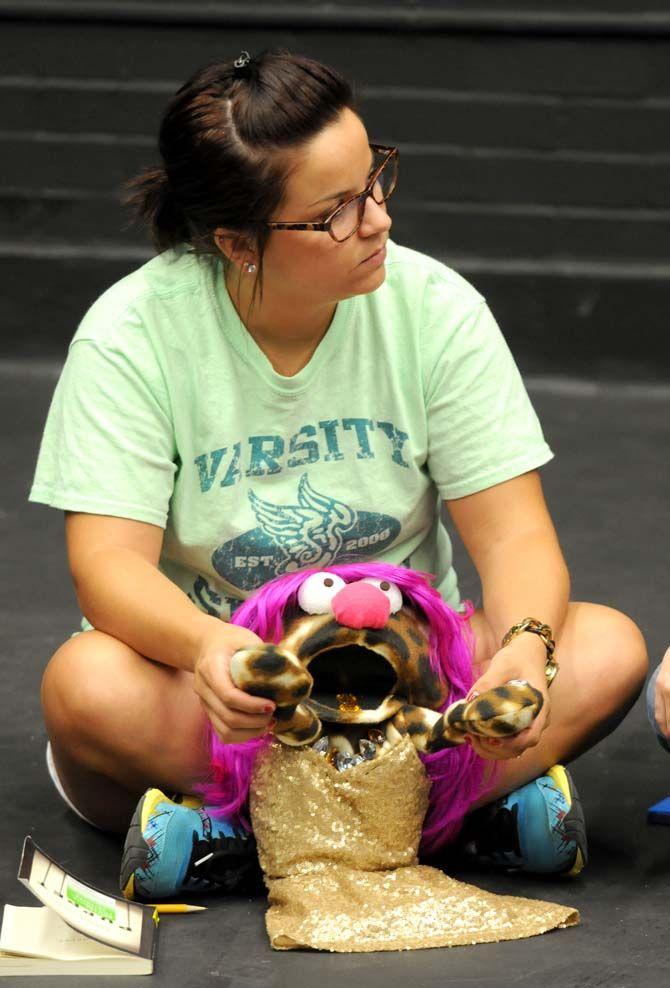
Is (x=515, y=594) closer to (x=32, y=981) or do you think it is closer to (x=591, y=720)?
(x=591, y=720)

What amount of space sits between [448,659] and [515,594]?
0.10m

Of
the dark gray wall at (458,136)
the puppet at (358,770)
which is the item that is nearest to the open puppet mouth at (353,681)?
the puppet at (358,770)

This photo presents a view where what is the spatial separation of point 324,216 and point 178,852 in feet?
2.08

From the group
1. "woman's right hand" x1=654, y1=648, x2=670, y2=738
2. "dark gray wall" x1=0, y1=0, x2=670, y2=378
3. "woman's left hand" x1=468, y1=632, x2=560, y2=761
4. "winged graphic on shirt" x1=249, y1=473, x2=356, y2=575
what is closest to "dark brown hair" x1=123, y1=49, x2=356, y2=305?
"winged graphic on shirt" x1=249, y1=473, x2=356, y2=575

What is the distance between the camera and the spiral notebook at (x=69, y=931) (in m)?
1.51

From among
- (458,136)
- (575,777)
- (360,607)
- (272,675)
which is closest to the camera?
(272,675)

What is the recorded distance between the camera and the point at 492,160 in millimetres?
3799

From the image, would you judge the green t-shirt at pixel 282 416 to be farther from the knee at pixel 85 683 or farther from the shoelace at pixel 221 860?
the shoelace at pixel 221 860

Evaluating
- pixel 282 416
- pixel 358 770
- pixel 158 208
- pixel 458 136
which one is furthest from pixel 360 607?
pixel 458 136

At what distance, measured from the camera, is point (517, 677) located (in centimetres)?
156

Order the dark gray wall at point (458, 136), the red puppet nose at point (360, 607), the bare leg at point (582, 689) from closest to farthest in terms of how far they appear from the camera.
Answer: the red puppet nose at point (360, 607), the bare leg at point (582, 689), the dark gray wall at point (458, 136)

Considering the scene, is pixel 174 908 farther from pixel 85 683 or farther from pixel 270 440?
pixel 270 440

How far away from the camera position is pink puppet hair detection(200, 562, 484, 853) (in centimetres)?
164

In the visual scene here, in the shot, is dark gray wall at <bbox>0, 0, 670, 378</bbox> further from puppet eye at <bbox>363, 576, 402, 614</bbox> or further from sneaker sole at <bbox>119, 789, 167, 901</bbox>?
sneaker sole at <bbox>119, 789, 167, 901</bbox>
